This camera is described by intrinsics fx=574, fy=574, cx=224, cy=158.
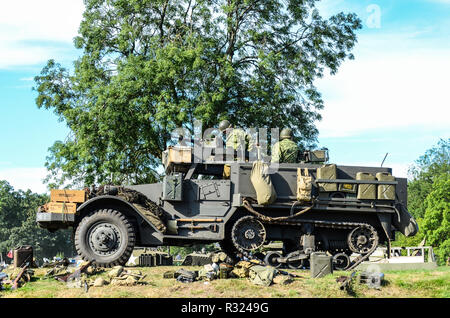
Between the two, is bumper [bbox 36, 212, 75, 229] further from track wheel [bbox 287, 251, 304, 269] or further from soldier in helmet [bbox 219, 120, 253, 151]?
track wheel [bbox 287, 251, 304, 269]

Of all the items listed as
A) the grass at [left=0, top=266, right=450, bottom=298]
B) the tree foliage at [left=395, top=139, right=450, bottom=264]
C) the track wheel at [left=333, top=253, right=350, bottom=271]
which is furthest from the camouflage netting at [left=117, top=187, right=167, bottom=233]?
the tree foliage at [left=395, top=139, right=450, bottom=264]

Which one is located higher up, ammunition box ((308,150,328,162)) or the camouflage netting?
ammunition box ((308,150,328,162))

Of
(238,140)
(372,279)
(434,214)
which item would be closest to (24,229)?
(434,214)

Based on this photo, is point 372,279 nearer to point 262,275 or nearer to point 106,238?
point 262,275

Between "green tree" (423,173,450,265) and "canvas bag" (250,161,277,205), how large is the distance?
1517 inches

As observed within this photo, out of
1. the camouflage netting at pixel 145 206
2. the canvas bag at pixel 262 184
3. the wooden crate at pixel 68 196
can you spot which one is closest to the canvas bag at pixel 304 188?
the canvas bag at pixel 262 184

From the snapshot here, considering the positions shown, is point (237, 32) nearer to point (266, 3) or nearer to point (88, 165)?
point (266, 3)

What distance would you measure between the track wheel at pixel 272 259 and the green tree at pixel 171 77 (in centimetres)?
823

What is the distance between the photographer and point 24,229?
68.6 meters

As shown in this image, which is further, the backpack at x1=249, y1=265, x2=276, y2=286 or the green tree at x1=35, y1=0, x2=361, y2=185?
the green tree at x1=35, y1=0, x2=361, y2=185

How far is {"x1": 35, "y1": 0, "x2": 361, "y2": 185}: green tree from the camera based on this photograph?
2138 cm

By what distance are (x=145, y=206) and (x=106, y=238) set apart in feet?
4.22

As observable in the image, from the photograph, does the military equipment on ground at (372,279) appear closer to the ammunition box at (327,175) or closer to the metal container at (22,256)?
the ammunition box at (327,175)
